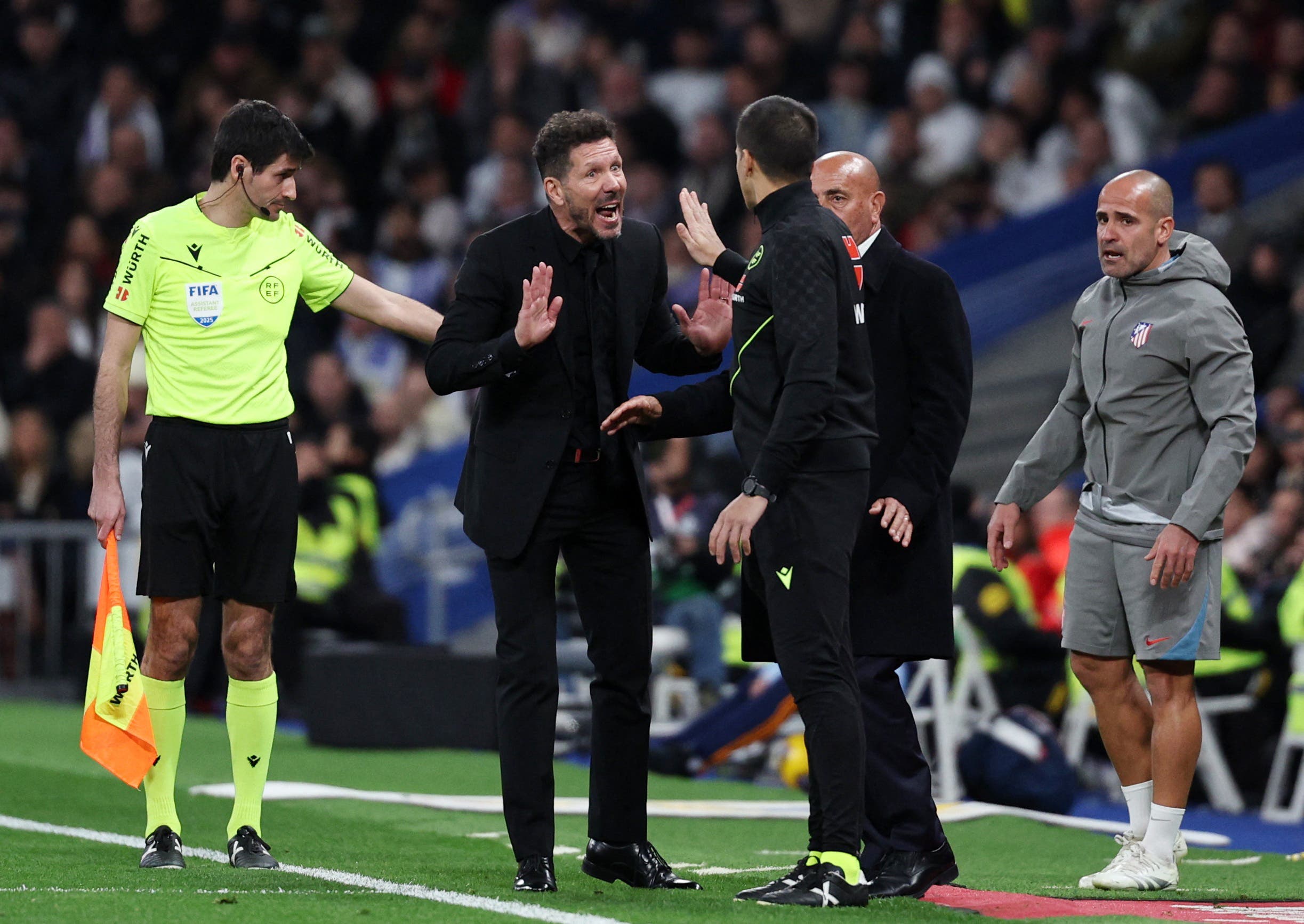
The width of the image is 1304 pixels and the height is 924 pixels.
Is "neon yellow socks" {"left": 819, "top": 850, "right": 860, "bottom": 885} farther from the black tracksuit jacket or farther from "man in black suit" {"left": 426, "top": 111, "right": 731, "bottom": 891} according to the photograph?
the black tracksuit jacket

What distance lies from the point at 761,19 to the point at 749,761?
7.62 m

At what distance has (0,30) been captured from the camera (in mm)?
18062

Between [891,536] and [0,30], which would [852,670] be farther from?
[0,30]

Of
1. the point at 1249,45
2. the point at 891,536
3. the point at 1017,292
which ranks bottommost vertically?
the point at 891,536

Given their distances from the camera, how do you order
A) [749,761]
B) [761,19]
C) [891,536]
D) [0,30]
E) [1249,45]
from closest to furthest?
[891,536] → [749,761] → [1249,45] → [761,19] → [0,30]

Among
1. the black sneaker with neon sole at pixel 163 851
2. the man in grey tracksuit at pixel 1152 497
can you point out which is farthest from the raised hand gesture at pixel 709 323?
the black sneaker with neon sole at pixel 163 851

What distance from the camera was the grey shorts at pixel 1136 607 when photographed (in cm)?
571

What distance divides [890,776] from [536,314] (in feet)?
5.45

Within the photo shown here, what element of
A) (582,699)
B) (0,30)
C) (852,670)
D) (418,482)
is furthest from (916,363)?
(0,30)

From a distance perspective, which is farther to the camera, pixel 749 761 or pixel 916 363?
pixel 749 761

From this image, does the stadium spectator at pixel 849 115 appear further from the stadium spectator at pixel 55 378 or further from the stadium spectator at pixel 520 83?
the stadium spectator at pixel 55 378

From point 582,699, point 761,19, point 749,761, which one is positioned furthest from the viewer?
point 761,19

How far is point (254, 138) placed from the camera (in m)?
5.72

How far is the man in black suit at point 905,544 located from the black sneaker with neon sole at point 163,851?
2.00 m
